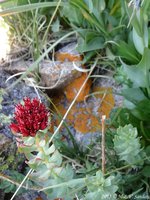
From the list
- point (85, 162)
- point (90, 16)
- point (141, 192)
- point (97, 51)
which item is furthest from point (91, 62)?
point (141, 192)

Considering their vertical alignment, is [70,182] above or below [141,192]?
above

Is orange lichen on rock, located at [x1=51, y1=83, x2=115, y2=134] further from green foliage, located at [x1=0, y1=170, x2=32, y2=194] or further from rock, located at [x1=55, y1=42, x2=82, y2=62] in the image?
green foliage, located at [x1=0, y1=170, x2=32, y2=194]

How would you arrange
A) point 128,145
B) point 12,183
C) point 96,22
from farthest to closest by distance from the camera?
point 96,22 < point 12,183 < point 128,145

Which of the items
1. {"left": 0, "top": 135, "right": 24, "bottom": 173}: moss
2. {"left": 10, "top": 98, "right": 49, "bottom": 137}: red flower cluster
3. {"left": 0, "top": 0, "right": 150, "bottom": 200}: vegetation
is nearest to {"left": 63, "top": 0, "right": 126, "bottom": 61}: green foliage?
{"left": 0, "top": 0, "right": 150, "bottom": 200}: vegetation

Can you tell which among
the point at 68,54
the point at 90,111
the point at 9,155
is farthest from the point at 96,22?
the point at 9,155

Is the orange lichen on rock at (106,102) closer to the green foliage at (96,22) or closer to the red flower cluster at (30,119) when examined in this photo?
the green foliage at (96,22)

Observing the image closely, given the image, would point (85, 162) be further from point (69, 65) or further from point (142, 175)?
point (69, 65)

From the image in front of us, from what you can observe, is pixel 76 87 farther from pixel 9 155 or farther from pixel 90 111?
pixel 9 155
